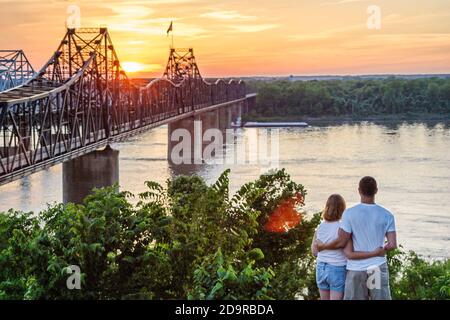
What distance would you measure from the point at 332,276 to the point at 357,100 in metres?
148

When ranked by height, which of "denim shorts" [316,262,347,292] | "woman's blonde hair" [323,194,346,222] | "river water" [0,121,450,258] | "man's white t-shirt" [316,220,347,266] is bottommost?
"river water" [0,121,450,258]

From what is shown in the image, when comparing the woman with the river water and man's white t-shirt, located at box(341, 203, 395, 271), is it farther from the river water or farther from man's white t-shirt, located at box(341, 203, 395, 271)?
the river water

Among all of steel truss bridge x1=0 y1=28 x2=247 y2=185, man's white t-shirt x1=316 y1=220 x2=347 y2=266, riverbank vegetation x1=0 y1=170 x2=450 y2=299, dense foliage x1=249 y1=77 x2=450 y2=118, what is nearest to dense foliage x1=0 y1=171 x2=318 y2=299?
riverbank vegetation x1=0 y1=170 x2=450 y2=299

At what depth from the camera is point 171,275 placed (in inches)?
565

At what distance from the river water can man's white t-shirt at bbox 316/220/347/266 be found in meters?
26.7

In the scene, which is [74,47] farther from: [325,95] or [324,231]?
[325,95]

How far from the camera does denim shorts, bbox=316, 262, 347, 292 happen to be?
30.7ft

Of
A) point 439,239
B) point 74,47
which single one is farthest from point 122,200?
point 74,47

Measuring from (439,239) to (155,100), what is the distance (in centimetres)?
3457

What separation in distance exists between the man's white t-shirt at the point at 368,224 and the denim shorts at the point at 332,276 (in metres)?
0.46

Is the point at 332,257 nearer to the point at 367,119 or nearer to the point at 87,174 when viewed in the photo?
the point at 87,174

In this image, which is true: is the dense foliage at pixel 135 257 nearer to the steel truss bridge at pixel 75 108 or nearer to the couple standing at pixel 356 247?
the couple standing at pixel 356 247

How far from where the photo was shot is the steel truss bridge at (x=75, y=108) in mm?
32562
